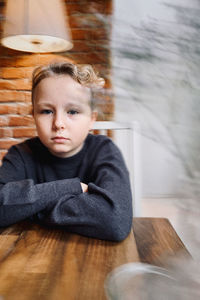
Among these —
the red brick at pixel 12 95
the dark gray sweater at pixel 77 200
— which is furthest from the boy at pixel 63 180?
the red brick at pixel 12 95

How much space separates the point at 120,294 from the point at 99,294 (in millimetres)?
191

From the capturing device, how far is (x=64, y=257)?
0.43 m

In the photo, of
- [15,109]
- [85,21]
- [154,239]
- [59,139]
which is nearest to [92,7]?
[85,21]

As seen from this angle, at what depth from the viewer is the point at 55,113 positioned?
65 centimetres

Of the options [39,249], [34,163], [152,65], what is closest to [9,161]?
[34,163]

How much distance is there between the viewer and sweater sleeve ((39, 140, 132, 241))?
54 centimetres

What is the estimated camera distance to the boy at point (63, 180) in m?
0.56

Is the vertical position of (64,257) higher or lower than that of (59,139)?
lower

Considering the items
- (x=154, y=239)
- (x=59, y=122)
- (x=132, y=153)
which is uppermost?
(x=59, y=122)

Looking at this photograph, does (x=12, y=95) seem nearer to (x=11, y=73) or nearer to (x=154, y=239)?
(x=11, y=73)

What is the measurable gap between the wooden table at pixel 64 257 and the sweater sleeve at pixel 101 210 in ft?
0.06

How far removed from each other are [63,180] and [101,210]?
149mm

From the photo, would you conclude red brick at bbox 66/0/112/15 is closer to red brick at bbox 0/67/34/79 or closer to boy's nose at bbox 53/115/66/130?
red brick at bbox 0/67/34/79

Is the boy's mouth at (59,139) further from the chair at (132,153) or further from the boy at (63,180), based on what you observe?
the chair at (132,153)
